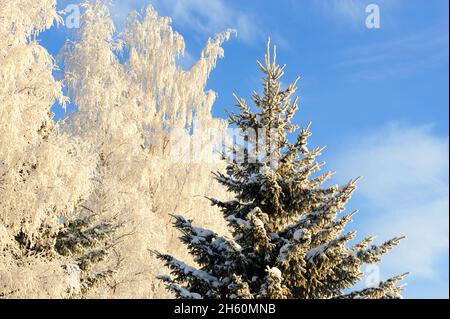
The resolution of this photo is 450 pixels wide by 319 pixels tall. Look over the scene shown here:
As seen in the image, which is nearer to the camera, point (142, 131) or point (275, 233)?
point (275, 233)

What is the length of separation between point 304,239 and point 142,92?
11.9 metres

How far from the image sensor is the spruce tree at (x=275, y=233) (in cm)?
Answer: 813

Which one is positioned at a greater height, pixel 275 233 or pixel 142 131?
pixel 142 131

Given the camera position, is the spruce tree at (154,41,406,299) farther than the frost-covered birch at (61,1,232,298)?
No

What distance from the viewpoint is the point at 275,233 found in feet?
28.5

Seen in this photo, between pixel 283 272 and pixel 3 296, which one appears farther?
pixel 3 296

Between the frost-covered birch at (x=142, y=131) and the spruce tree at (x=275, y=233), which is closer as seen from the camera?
the spruce tree at (x=275, y=233)

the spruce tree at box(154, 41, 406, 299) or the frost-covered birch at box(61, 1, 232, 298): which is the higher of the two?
the frost-covered birch at box(61, 1, 232, 298)

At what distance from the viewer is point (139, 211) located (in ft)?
48.5

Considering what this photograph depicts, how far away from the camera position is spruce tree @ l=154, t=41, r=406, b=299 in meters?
8.13
